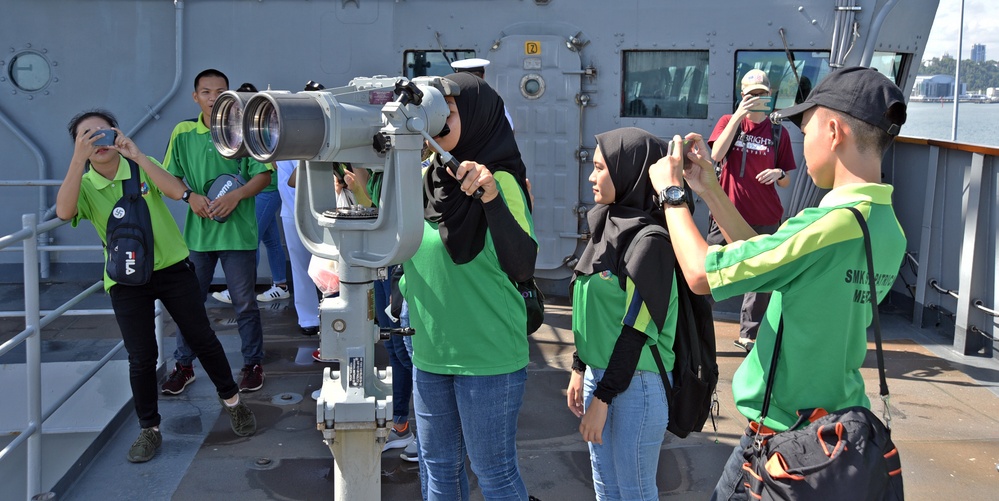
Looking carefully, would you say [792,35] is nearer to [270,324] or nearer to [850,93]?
[270,324]

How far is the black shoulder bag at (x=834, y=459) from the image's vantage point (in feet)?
6.61

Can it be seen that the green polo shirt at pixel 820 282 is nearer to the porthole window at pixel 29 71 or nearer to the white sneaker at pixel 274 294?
the white sneaker at pixel 274 294

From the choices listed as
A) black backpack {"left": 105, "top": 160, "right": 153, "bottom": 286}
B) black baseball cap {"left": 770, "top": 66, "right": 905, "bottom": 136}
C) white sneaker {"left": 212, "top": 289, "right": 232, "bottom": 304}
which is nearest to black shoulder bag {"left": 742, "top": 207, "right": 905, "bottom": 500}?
black baseball cap {"left": 770, "top": 66, "right": 905, "bottom": 136}

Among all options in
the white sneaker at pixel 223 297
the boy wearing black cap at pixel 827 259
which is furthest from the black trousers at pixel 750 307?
the white sneaker at pixel 223 297

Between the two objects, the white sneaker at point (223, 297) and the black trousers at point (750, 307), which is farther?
the white sneaker at point (223, 297)

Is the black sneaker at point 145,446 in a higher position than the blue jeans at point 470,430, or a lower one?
lower

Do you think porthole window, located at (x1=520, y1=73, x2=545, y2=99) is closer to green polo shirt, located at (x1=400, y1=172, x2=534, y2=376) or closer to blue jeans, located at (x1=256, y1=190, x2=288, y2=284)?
blue jeans, located at (x1=256, y1=190, x2=288, y2=284)

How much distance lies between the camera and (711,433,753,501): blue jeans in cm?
232

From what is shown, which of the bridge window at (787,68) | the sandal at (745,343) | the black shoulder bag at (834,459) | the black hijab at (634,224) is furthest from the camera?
the bridge window at (787,68)

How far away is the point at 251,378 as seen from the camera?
5598 millimetres

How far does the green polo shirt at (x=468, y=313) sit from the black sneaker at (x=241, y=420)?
223cm

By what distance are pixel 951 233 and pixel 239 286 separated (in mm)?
5411

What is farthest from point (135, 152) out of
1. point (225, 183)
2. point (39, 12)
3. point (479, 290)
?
point (39, 12)

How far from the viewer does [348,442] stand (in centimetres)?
248
